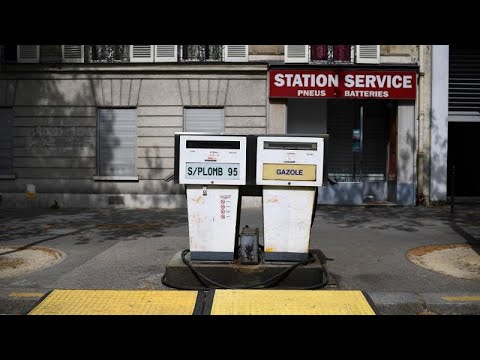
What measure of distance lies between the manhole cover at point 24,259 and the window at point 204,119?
23.2ft

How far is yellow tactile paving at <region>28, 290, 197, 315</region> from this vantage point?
4461mm

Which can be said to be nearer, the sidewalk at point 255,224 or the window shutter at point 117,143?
the sidewalk at point 255,224

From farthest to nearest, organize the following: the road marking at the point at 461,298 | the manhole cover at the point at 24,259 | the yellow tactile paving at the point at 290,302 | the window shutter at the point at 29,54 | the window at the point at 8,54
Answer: the window at the point at 8,54
the window shutter at the point at 29,54
the manhole cover at the point at 24,259
the road marking at the point at 461,298
the yellow tactile paving at the point at 290,302

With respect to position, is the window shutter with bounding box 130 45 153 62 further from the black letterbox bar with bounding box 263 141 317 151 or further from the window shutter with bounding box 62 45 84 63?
the black letterbox bar with bounding box 263 141 317 151

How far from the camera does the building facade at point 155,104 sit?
13.5 meters

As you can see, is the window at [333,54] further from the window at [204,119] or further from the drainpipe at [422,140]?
the window at [204,119]

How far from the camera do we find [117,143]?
45.7 ft

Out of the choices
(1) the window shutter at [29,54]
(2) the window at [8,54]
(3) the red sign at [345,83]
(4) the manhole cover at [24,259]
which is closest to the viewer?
(4) the manhole cover at [24,259]

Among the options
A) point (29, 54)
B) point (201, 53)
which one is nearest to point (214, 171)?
point (201, 53)

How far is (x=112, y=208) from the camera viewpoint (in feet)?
44.2

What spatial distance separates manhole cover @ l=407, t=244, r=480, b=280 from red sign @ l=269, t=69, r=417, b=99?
683 centimetres

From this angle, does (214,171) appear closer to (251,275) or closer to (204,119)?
(251,275)

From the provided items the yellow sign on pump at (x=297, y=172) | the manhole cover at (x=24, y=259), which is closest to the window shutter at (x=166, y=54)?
the manhole cover at (x=24, y=259)
